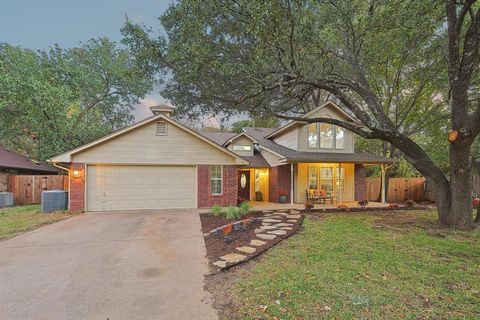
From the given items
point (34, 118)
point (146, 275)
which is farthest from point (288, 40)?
point (34, 118)

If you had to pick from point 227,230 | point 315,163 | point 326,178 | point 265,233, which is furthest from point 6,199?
point 326,178

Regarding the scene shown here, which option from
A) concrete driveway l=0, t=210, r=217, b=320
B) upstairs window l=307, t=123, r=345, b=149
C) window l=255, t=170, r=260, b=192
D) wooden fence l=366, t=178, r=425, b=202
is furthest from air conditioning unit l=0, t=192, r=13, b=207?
wooden fence l=366, t=178, r=425, b=202

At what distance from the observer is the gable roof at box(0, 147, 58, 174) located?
15153 mm

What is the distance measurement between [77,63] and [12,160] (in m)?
8.14

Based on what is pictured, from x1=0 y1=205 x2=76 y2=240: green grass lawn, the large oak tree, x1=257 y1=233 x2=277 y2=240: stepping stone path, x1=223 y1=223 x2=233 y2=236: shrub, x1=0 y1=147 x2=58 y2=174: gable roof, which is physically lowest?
x1=0 y1=205 x2=76 y2=240: green grass lawn

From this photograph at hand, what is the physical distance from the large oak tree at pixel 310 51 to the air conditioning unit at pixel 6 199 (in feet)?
36.1

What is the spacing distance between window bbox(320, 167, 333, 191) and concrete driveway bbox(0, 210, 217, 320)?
29.3 feet

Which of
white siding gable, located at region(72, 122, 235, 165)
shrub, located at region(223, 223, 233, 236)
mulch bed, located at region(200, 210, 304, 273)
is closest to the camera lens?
mulch bed, located at region(200, 210, 304, 273)

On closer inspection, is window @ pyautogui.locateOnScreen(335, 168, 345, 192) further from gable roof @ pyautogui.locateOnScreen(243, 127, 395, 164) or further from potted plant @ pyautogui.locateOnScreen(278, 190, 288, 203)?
potted plant @ pyautogui.locateOnScreen(278, 190, 288, 203)

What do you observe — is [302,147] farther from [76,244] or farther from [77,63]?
[77,63]

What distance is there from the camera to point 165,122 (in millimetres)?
12117

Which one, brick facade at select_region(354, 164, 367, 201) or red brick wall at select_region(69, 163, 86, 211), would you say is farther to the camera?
brick facade at select_region(354, 164, 367, 201)

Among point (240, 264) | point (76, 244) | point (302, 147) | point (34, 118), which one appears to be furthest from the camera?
point (34, 118)

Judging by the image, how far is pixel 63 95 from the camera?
15.5 m
